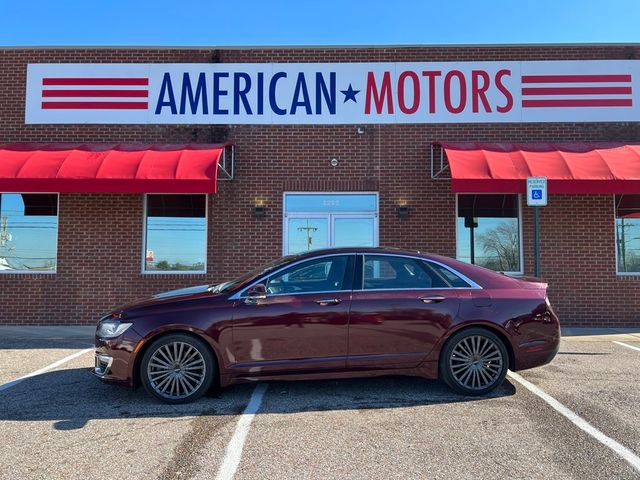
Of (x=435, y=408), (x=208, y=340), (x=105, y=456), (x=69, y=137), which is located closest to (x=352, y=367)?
(x=435, y=408)

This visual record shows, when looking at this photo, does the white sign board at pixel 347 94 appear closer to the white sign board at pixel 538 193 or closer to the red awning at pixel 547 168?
the red awning at pixel 547 168

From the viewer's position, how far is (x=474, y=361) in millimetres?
5309

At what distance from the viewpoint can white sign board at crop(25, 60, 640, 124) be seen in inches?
416

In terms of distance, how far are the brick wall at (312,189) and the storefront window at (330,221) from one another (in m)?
0.20

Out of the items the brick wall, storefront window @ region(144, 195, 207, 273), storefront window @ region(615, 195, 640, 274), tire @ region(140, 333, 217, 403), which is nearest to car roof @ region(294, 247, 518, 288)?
tire @ region(140, 333, 217, 403)

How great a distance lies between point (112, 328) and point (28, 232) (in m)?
6.87

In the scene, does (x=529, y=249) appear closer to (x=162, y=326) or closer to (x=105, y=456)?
(x=162, y=326)

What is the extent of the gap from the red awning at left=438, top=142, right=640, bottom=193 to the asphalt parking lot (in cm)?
374

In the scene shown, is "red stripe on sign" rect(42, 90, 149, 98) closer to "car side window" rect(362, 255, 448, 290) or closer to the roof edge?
the roof edge

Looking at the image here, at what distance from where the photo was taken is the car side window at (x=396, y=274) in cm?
541

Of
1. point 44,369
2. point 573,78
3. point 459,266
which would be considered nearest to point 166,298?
point 44,369

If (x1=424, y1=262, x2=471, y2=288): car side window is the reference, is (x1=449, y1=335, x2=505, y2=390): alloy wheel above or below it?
below

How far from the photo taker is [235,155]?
1051cm

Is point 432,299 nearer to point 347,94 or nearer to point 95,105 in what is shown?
point 347,94
